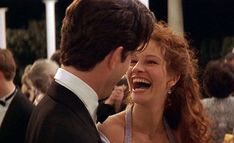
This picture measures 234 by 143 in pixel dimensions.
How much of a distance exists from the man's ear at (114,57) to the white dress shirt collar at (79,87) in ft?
0.29

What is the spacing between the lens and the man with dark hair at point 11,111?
362cm

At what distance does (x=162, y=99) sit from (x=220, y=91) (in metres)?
2.23

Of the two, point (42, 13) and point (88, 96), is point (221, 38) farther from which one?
point (88, 96)

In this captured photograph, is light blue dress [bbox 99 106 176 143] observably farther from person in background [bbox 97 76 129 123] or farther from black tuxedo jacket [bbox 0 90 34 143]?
person in background [bbox 97 76 129 123]

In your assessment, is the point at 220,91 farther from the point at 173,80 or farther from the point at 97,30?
the point at 97,30

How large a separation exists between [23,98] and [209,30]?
1791cm

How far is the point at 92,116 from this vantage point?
5.42ft

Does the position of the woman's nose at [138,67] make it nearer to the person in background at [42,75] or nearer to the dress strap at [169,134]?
the dress strap at [169,134]

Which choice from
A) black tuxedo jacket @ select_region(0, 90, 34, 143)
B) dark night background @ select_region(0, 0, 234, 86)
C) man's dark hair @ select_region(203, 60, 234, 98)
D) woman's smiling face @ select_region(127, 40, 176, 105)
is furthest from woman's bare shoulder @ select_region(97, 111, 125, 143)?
dark night background @ select_region(0, 0, 234, 86)

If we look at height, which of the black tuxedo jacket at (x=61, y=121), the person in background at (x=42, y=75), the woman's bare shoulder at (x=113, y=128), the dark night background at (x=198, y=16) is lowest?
the dark night background at (x=198, y=16)

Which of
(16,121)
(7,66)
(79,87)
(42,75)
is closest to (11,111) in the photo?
(16,121)

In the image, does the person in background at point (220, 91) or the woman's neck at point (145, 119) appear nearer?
the woman's neck at point (145, 119)

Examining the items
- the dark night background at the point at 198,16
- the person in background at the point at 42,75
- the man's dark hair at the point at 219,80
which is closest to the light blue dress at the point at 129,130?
the man's dark hair at the point at 219,80

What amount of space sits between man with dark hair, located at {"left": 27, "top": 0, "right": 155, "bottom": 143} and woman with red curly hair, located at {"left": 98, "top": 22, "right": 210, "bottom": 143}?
94cm
